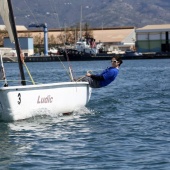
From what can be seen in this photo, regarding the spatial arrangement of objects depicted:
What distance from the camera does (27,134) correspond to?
63.1 feet

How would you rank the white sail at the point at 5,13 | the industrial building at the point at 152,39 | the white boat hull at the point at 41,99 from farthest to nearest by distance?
the industrial building at the point at 152,39 < the white sail at the point at 5,13 < the white boat hull at the point at 41,99

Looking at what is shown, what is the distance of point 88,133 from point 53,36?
15535 cm

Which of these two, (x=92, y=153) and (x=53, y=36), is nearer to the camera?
(x=92, y=153)

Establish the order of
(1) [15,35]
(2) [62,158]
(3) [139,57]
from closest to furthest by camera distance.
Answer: (2) [62,158], (1) [15,35], (3) [139,57]

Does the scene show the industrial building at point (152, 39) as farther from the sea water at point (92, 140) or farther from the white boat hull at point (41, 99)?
the white boat hull at point (41, 99)

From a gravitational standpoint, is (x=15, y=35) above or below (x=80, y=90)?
above

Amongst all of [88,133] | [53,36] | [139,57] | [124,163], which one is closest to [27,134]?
[88,133]

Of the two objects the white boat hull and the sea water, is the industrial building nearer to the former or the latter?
the sea water

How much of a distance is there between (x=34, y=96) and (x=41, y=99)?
41cm

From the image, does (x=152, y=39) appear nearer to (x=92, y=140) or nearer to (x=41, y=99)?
(x=41, y=99)

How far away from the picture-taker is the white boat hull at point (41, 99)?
20.6 metres

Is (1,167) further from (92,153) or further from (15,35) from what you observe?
(15,35)

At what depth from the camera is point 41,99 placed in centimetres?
2161

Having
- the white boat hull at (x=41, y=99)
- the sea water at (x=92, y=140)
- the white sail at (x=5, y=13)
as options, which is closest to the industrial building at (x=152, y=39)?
the sea water at (x=92, y=140)
